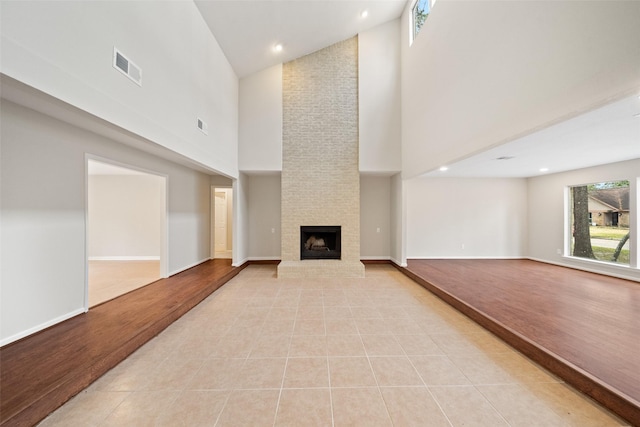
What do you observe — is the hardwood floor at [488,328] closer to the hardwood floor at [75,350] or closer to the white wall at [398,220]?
the hardwood floor at [75,350]

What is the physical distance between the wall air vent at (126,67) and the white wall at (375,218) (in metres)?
5.20

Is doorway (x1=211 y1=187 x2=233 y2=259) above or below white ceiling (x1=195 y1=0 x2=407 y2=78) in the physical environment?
below

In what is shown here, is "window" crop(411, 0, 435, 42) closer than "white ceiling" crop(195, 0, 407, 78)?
No

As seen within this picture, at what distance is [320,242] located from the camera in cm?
623

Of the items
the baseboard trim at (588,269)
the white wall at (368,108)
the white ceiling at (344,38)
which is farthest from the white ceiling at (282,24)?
the baseboard trim at (588,269)

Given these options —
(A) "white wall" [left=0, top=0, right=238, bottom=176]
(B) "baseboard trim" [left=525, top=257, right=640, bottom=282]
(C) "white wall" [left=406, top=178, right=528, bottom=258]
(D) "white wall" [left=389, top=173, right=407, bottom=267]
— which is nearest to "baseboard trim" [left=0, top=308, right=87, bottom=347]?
(A) "white wall" [left=0, top=0, right=238, bottom=176]

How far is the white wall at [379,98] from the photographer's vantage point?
5.85m

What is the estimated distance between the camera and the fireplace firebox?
19.5ft

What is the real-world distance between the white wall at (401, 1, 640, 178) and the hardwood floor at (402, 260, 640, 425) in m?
2.15

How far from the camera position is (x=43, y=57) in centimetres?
163

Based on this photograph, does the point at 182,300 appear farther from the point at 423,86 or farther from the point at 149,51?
the point at 423,86

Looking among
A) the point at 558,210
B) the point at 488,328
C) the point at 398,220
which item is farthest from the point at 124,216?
the point at 558,210

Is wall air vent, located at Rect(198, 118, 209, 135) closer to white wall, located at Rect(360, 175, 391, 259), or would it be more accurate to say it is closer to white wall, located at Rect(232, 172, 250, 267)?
white wall, located at Rect(232, 172, 250, 267)

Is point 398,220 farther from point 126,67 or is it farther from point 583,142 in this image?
point 126,67
